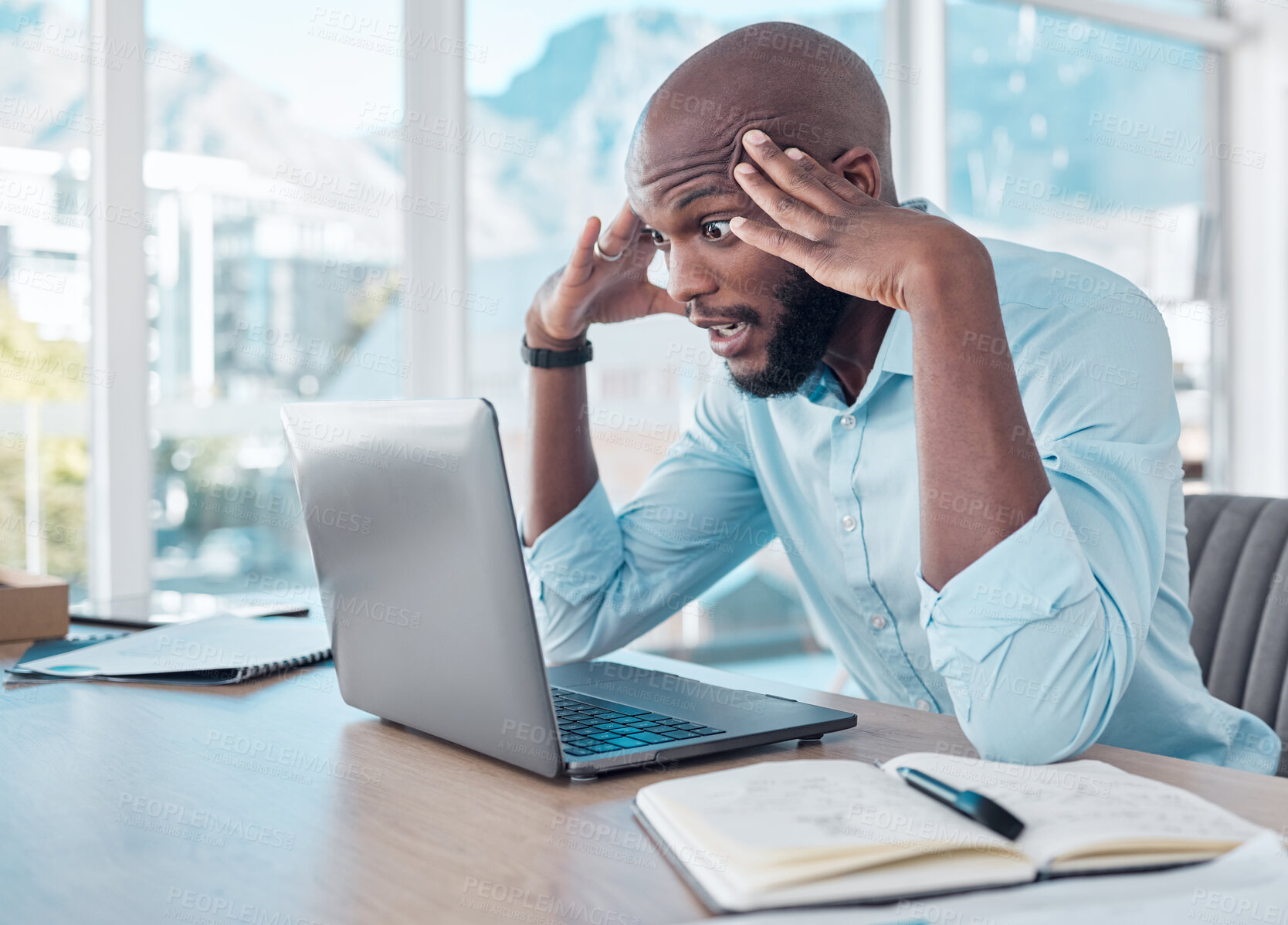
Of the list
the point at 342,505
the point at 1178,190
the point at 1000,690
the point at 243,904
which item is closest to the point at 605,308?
the point at 342,505

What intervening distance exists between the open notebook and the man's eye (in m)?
0.64

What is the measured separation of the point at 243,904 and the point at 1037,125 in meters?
3.87

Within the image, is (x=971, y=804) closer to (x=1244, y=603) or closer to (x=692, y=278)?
(x=692, y=278)

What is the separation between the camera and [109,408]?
96.4 inches

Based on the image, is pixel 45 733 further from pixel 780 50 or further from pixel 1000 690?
pixel 780 50

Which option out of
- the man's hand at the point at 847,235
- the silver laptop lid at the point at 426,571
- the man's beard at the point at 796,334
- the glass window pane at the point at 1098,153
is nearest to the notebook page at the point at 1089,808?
the silver laptop lid at the point at 426,571

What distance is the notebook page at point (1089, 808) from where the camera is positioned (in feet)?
1.87

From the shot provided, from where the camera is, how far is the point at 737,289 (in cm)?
119

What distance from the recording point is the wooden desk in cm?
56

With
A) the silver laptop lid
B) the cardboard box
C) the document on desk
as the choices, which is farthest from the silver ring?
the document on desk

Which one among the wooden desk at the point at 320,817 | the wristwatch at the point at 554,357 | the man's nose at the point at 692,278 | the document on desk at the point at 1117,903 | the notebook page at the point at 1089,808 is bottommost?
the wooden desk at the point at 320,817

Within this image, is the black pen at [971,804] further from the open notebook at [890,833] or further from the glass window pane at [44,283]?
the glass window pane at [44,283]

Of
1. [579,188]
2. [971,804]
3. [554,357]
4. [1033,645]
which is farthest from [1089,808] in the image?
[579,188]

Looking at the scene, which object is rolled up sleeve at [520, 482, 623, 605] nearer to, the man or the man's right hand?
the man
